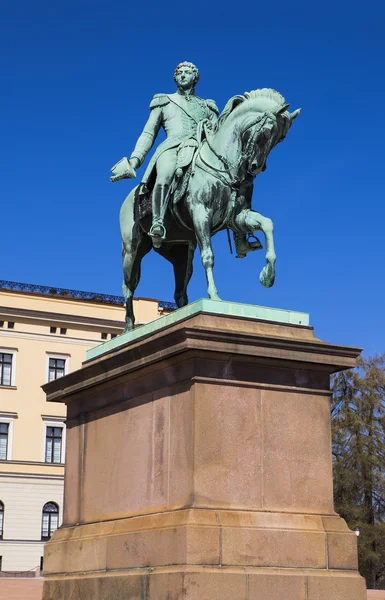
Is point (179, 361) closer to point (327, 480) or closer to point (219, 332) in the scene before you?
point (219, 332)

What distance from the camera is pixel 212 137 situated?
11766 millimetres

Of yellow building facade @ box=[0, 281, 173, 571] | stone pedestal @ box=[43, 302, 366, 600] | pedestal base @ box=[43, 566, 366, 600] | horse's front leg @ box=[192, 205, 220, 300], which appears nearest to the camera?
pedestal base @ box=[43, 566, 366, 600]

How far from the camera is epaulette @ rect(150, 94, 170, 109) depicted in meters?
12.5

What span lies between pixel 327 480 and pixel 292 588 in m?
1.30

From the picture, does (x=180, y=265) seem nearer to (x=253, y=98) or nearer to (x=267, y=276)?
(x=267, y=276)

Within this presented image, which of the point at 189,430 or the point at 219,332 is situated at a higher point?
the point at 219,332

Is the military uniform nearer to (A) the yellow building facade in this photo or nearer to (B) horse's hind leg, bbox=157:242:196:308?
(B) horse's hind leg, bbox=157:242:196:308

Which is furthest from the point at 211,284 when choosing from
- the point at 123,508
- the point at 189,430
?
the point at 123,508

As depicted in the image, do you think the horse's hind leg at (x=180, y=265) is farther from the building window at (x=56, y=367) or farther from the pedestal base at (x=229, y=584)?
the building window at (x=56, y=367)

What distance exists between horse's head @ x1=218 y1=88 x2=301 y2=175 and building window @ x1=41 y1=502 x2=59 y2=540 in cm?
4379

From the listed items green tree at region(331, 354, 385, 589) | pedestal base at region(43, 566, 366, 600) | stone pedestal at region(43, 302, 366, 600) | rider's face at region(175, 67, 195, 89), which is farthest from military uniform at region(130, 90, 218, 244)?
green tree at region(331, 354, 385, 589)

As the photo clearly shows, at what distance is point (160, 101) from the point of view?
41.0 feet

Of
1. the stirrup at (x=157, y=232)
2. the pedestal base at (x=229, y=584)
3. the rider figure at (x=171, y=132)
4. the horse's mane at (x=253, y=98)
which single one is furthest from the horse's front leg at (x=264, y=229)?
the pedestal base at (x=229, y=584)

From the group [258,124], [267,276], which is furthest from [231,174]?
[267,276]
